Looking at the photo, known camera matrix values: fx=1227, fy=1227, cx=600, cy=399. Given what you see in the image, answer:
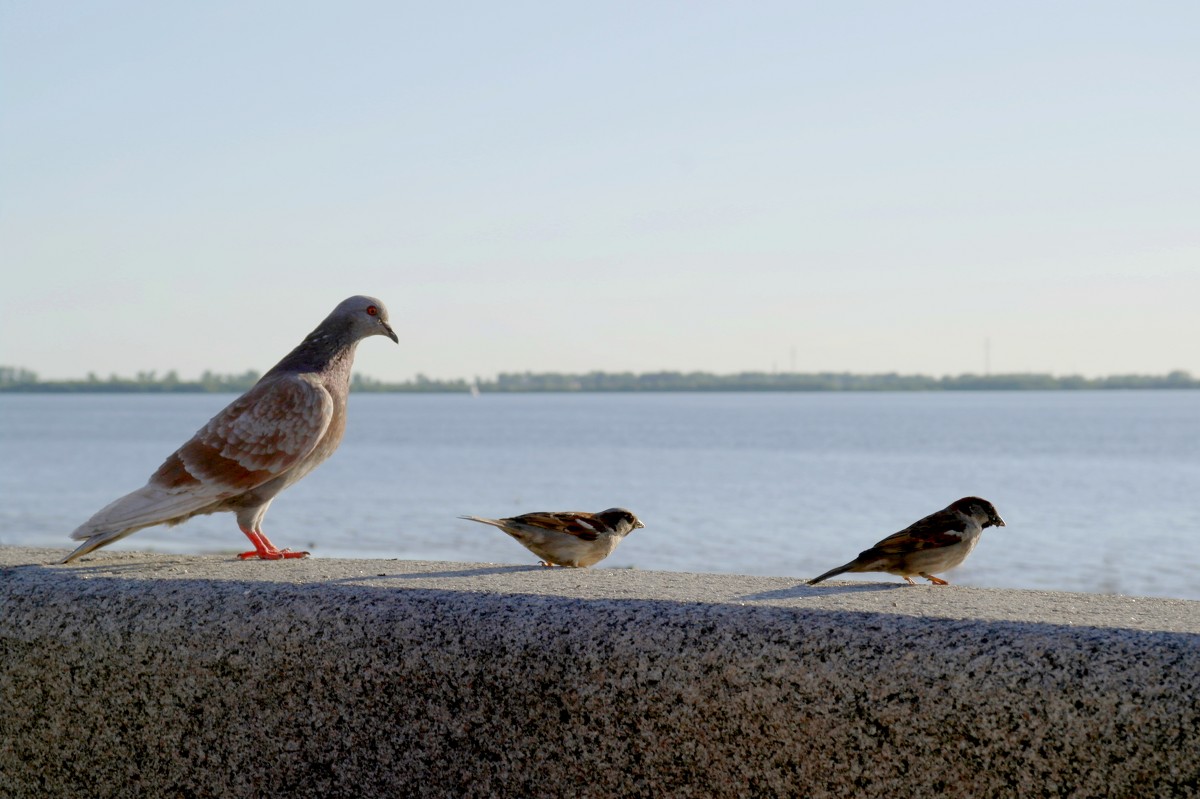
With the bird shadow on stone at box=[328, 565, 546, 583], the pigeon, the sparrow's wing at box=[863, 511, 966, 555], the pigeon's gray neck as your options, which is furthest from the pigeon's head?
the sparrow's wing at box=[863, 511, 966, 555]

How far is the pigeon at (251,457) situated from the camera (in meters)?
4.76

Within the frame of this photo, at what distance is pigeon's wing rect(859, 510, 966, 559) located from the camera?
416 centimetres

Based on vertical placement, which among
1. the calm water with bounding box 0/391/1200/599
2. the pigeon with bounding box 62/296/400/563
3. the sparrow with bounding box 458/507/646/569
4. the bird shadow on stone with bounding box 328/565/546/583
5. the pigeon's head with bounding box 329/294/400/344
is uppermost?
the pigeon's head with bounding box 329/294/400/344

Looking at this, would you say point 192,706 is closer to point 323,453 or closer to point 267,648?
point 267,648

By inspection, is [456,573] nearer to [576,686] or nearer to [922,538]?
[576,686]

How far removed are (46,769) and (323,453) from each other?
1.73 metres

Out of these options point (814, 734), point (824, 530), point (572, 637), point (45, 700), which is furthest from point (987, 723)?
point (824, 530)

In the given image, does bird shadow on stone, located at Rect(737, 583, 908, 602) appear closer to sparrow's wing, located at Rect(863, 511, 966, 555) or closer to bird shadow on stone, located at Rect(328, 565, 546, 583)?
sparrow's wing, located at Rect(863, 511, 966, 555)

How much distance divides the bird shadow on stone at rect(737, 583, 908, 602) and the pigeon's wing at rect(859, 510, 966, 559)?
0.38 ft

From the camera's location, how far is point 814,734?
3297 mm

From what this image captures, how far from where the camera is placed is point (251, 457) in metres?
→ 4.99

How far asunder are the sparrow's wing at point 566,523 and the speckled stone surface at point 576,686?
0.42m

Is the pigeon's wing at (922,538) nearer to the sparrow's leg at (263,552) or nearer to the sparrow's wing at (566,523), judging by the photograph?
the sparrow's wing at (566,523)

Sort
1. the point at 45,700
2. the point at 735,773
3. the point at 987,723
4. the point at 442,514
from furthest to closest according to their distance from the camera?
the point at 442,514 → the point at 45,700 → the point at 735,773 → the point at 987,723
